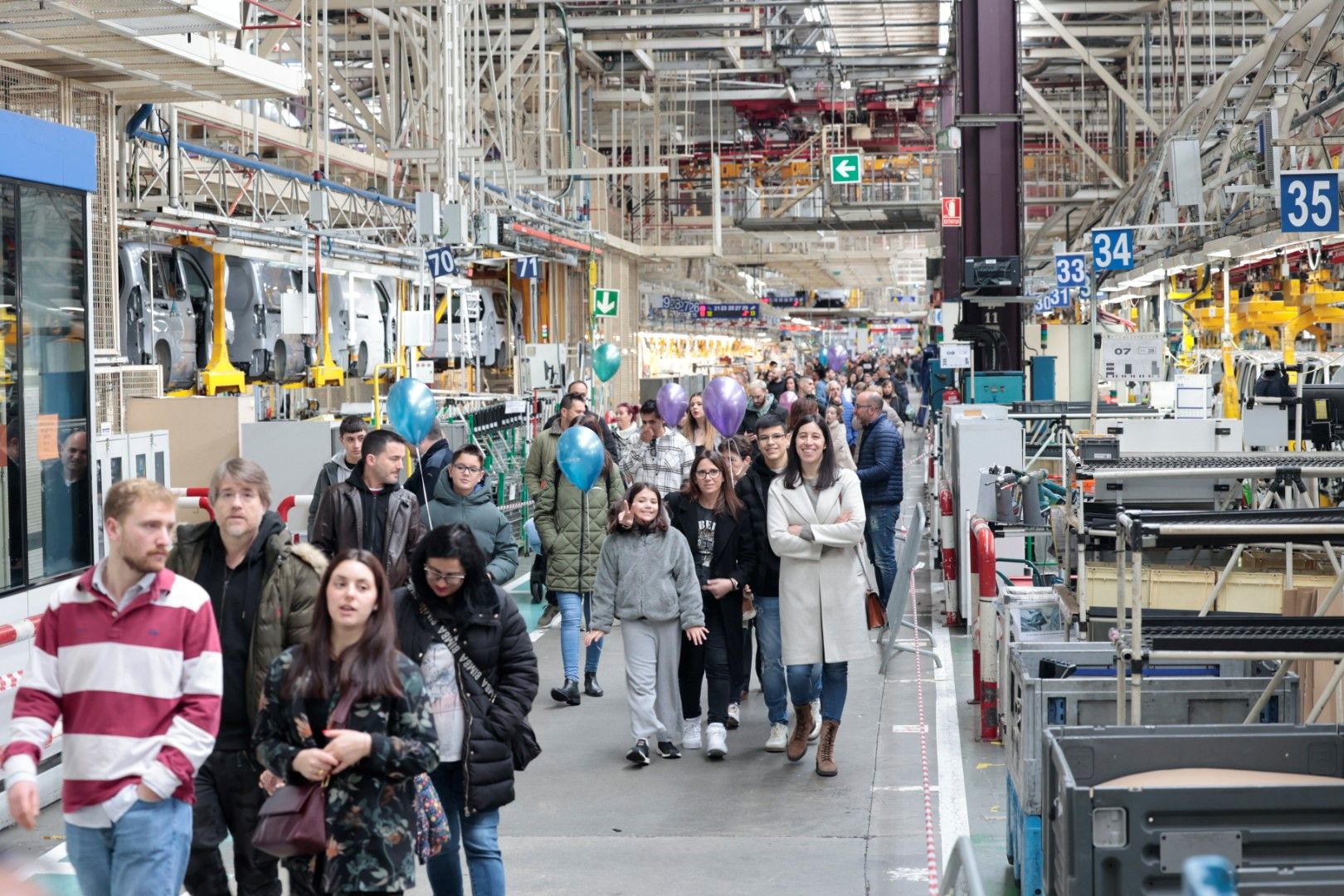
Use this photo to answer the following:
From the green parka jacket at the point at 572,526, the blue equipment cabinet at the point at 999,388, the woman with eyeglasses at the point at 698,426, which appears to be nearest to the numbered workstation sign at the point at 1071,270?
the blue equipment cabinet at the point at 999,388

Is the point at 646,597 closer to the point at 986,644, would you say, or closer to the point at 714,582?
the point at 714,582

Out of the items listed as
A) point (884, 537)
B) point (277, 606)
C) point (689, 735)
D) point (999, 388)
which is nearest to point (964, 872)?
point (277, 606)

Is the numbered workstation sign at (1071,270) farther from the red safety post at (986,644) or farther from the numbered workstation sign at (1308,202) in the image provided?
the red safety post at (986,644)

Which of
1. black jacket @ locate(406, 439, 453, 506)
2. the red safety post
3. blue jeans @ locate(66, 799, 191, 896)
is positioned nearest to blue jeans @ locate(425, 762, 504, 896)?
blue jeans @ locate(66, 799, 191, 896)

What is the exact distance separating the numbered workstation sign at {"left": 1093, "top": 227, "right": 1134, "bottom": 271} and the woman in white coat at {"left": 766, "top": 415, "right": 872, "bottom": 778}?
9.42 metres

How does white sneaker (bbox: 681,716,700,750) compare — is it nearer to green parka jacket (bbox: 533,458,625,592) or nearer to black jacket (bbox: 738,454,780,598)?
black jacket (bbox: 738,454,780,598)

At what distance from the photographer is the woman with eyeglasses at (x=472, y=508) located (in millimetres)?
8812

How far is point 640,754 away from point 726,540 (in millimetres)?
1246

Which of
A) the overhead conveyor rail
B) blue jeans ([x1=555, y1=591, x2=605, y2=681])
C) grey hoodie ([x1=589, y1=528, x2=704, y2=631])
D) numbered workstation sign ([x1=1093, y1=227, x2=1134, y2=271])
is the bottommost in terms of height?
blue jeans ([x1=555, y1=591, x2=605, y2=681])

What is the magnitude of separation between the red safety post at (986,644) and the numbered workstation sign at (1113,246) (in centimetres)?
754

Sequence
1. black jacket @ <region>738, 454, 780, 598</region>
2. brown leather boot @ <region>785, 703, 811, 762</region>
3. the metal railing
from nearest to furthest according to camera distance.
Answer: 1. the metal railing
2. brown leather boot @ <region>785, 703, 811, 762</region>
3. black jacket @ <region>738, 454, 780, 598</region>

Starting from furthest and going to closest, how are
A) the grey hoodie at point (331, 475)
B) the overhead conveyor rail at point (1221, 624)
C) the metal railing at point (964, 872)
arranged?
the grey hoodie at point (331, 475) → the overhead conveyor rail at point (1221, 624) → the metal railing at point (964, 872)

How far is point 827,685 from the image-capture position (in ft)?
27.8

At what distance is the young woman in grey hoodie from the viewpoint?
28.2 ft
